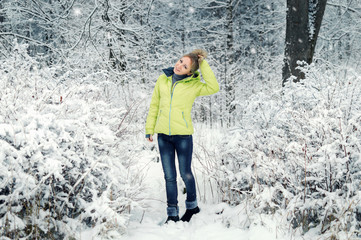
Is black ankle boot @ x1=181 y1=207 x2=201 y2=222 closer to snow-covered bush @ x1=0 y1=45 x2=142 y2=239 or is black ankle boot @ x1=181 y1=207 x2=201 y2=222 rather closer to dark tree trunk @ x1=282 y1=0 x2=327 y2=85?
snow-covered bush @ x1=0 y1=45 x2=142 y2=239

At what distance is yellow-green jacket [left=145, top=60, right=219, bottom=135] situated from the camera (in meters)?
2.60

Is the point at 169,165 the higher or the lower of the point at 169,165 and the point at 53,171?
the lower

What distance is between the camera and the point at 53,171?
1885 millimetres

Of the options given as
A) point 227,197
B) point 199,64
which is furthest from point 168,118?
point 227,197

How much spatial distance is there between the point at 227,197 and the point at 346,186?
4.17 feet

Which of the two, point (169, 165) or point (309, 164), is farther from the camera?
point (169, 165)

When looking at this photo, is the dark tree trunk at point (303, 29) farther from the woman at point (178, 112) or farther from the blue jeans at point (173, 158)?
the blue jeans at point (173, 158)

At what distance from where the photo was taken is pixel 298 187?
86.2 inches

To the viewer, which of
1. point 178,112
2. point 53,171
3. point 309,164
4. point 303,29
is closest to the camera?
point 53,171

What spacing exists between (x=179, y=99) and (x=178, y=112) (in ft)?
0.44

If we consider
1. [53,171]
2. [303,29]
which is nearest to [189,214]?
[53,171]

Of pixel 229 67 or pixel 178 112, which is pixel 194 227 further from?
pixel 229 67

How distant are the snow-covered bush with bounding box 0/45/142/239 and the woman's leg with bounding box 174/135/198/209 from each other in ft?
1.86

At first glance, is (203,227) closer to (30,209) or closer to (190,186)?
(190,186)
